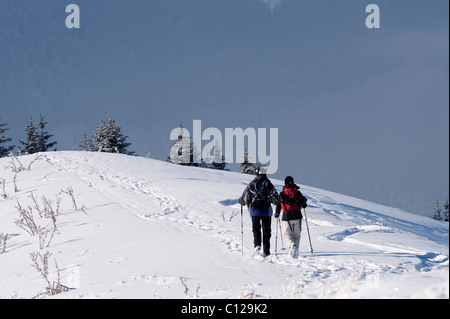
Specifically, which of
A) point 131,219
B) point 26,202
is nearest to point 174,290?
point 131,219

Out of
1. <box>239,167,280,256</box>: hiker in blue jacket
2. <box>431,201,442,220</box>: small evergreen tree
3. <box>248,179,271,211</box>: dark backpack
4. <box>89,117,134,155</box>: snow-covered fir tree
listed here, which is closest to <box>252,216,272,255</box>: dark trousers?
<box>239,167,280,256</box>: hiker in blue jacket

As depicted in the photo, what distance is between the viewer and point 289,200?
33.3 feet

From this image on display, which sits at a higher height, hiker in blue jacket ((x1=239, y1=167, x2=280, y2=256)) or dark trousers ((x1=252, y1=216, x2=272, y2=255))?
hiker in blue jacket ((x1=239, y1=167, x2=280, y2=256))

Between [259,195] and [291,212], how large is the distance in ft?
2.72

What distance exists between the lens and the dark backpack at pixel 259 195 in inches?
393

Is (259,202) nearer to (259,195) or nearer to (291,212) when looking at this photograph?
(259,195)

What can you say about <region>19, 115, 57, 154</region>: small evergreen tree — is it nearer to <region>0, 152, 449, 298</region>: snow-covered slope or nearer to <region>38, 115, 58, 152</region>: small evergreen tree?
<region>38, 115, 58, 152</region>: small evergreen tree

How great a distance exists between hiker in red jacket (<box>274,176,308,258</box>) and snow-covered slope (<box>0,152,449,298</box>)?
1.62 ft

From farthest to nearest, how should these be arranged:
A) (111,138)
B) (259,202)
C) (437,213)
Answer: (437,213) → (111,138) → (259,202)

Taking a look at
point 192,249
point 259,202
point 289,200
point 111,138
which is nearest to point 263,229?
point 259,202

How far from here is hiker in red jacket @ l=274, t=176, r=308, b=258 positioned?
393 inches

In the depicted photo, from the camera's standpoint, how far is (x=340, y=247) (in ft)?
34.1
